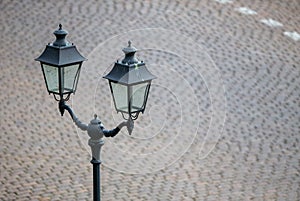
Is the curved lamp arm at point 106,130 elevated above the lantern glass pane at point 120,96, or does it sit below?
below

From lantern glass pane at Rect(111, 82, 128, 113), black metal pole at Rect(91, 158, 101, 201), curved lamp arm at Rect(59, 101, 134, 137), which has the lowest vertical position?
black metal pole at Rect(91, 158, 101, 201)

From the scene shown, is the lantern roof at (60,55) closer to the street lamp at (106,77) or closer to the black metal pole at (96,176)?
the street lamp at (106,77)

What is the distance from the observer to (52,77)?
26.4ft

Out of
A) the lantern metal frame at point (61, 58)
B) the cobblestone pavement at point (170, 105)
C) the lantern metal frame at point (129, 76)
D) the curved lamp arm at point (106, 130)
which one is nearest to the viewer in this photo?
the lantern metal frame at point (129, 76)

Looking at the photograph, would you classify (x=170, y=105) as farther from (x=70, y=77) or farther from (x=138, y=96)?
(x=138, y=96)

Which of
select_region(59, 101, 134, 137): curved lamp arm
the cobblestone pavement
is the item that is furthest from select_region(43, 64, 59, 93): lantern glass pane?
the cobblestone pavement

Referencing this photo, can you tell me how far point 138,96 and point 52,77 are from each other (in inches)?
36.3

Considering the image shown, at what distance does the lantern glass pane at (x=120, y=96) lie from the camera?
7.48m

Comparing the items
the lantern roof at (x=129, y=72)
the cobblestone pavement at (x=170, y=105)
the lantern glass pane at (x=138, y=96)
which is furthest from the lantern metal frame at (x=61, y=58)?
the lantern glass pane at (x=138, y=96)

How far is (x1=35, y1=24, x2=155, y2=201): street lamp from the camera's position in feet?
24.6

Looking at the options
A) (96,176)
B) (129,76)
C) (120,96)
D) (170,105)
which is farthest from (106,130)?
(170,105)

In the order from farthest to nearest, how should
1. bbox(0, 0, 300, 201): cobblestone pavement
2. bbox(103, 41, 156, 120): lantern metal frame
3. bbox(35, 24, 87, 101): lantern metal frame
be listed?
bbox(0, 0, 300, 201): cobblestone pavement
bbox(35, 24, 87, 101): lantern metal frame
bbox(103, 41, 156, 120): lantern metal frame

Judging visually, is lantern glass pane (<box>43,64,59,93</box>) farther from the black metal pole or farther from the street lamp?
the black metal pole

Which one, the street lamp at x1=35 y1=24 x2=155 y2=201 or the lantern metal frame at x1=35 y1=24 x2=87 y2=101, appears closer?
the street lamp at x1=35 y1=24 x2=155 y2=201
